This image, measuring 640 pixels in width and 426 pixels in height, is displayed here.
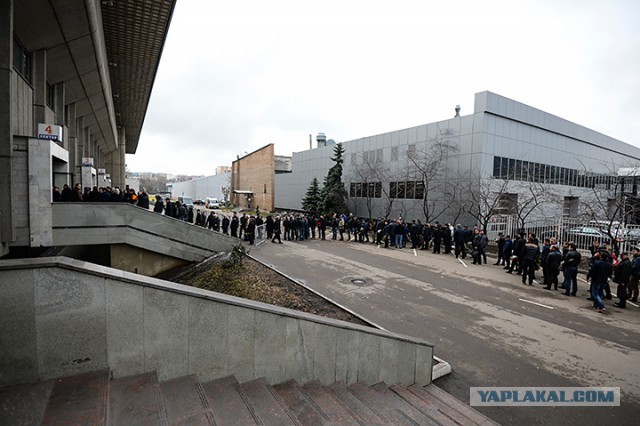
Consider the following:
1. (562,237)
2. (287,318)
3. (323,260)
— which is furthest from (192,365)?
(562,237)

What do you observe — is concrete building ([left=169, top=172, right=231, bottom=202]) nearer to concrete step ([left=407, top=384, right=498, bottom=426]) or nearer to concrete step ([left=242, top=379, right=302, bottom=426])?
concrete step ([left=407, top=384, right=498, bottom=426])

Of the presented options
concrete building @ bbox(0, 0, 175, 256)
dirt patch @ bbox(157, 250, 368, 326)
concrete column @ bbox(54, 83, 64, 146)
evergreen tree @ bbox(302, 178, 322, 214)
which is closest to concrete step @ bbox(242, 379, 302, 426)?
dirt patch @ bbox(157, 250, 368, 326)

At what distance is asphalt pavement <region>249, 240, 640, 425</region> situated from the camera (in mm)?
5773

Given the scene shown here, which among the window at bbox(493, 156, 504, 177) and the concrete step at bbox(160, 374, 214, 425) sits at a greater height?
the window at bbox(493, 156, 504, 177)

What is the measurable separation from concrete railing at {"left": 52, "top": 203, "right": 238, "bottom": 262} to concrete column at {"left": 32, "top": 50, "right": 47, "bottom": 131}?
332cm

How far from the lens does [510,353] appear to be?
6.83 m

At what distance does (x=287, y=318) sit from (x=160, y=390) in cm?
185

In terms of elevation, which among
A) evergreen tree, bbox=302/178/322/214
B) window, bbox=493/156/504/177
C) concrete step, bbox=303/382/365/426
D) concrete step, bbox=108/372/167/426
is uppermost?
window, bbox=493/156/504/177

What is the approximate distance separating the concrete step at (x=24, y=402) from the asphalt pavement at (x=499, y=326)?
5.83 m

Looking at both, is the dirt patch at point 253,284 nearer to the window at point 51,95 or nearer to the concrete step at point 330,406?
the concrete step at point 330,406

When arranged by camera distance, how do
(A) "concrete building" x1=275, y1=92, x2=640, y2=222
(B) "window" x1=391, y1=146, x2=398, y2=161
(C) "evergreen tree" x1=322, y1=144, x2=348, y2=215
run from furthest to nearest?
(C) "evergreen tree" x1=322, y1=144, x2=348, y2=215 → (B) "window" x1=391, y1=146, x2=398, y2=161 → (A) "concrete building" x1=275, y1=92, x2=640, y2=222

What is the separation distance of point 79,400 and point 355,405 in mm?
3452

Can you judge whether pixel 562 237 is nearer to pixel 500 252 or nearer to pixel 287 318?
pixel 500 252

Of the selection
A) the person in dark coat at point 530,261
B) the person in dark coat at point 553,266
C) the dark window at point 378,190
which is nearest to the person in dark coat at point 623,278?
the person in dark coat at point 553,266
